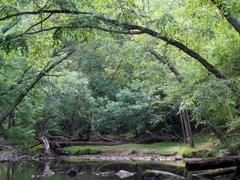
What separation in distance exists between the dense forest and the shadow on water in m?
1.33

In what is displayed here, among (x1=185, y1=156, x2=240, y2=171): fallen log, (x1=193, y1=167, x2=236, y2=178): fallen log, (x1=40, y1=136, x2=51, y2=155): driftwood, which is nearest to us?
(x1=185, y1=156, x2=240, y2=171): fallen log

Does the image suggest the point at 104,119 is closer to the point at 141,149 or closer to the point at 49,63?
the point at 141,149

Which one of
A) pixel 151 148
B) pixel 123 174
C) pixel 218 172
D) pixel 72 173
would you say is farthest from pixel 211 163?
pixel 151 148

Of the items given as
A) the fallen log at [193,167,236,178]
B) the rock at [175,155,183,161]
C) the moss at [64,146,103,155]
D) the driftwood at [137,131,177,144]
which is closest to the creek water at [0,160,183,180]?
the fallen log at [193,167,236,178]

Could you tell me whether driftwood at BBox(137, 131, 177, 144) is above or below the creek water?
above

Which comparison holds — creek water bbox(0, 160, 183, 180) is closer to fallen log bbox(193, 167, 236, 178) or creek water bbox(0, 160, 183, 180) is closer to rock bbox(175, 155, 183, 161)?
fallen log bbox(193, 167, 236, 178)

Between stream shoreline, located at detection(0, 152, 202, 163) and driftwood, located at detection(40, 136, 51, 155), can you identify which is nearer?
stream shoreline, located at detection(0, 152, 202, 163)

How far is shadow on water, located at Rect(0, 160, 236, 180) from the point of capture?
1873cm

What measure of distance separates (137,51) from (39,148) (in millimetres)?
12393

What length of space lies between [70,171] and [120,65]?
8.02 m

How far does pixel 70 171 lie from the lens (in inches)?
790

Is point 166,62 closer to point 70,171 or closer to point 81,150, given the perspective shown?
point 70,171

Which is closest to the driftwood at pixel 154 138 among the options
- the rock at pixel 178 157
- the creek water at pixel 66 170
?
the rock at pixel 178 157

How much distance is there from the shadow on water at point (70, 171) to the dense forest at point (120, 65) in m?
1.33
